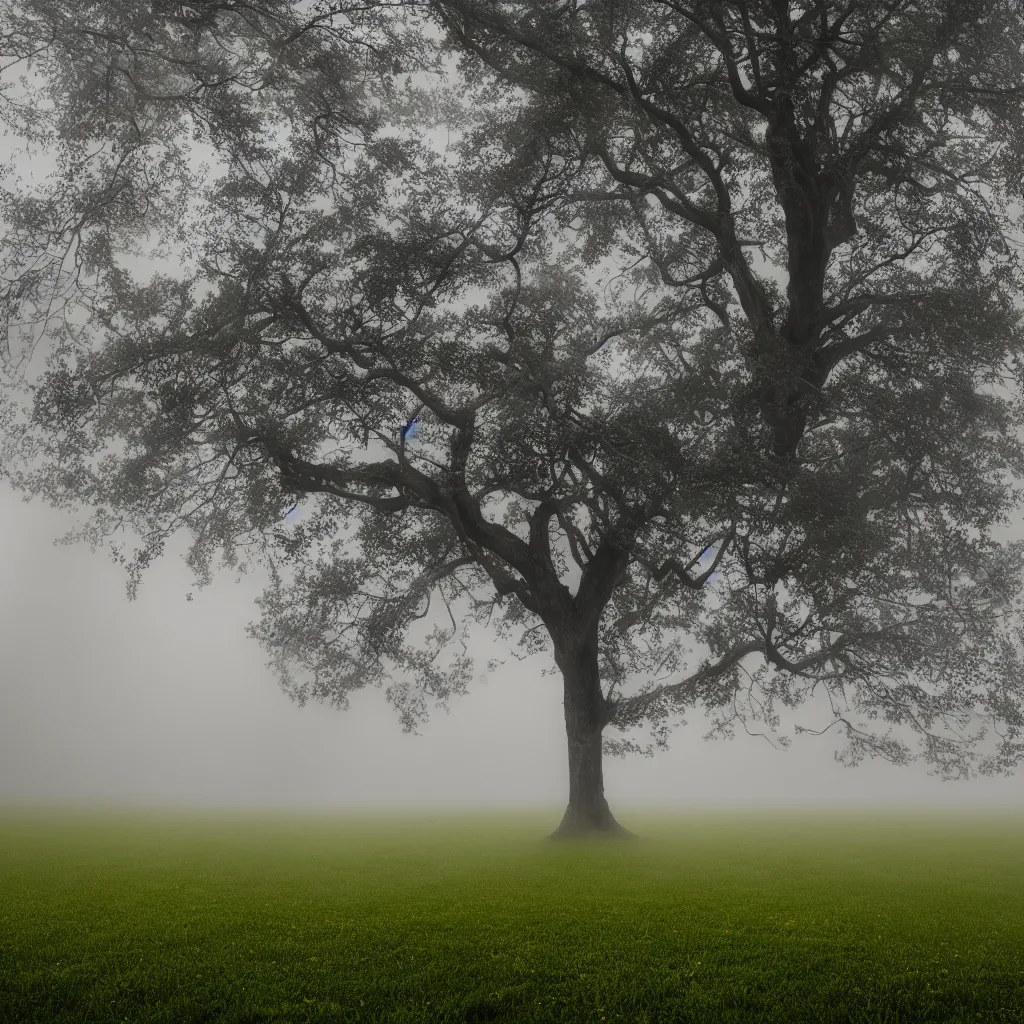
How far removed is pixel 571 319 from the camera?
26.2 metres

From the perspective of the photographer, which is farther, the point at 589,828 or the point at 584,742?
the point at 584,742

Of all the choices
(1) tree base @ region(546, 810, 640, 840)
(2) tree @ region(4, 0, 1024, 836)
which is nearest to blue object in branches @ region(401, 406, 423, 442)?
(2) tree @ region(4, 0, 1024, 836)

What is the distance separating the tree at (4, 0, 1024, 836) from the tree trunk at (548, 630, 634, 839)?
4.5 inches

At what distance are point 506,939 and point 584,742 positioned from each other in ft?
48.6

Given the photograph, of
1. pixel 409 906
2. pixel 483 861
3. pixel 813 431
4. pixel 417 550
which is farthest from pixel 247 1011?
pixel 813 431

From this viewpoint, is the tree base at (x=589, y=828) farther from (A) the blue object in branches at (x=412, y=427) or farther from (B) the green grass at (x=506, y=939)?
(A) the blue object in branches at (x=412, y=427)

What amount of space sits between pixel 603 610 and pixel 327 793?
5825 cm

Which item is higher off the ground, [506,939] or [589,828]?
[506,939]

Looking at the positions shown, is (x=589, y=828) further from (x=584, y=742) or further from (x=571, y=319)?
(x=571, y=319)

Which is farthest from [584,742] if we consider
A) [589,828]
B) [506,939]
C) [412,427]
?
[506,939]

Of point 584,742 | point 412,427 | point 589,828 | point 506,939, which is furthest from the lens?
point 584,742

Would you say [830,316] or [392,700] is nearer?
[830,316]

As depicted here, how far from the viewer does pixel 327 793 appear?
75.1 meters

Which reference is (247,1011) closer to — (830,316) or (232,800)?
(830,316)
